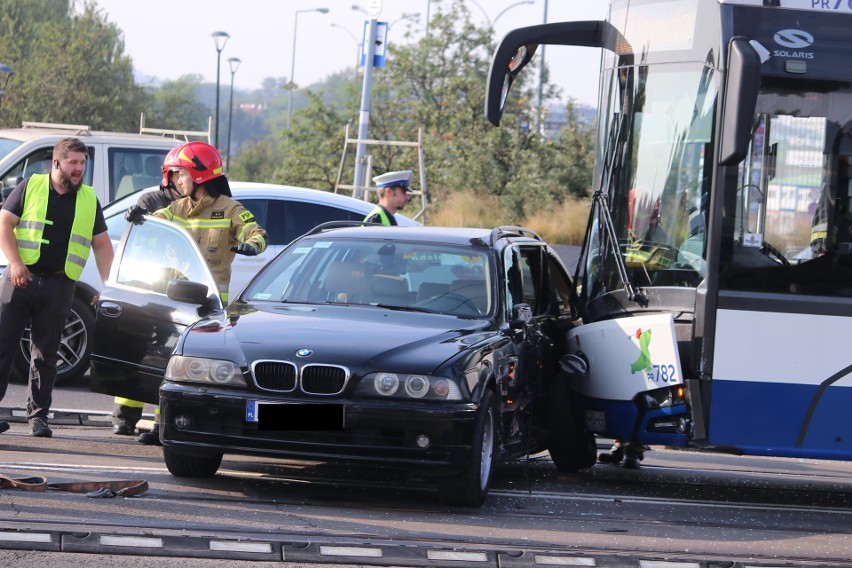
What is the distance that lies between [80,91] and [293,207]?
34.6m

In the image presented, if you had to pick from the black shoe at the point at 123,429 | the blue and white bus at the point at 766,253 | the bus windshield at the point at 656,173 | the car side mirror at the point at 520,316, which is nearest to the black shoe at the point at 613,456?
the bus windshield at the point at 656,173

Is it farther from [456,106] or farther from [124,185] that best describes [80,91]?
[124,185]

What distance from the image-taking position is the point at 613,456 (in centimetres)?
1037

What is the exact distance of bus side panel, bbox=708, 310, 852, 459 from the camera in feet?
26.2

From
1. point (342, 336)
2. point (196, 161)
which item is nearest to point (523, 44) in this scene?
point (196, 161)

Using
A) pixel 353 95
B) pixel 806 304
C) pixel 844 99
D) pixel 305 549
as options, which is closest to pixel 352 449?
pixel 305 549

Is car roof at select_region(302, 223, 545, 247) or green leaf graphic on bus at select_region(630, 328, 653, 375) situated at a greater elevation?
car roof at select_region(302, 223, 545, 247)

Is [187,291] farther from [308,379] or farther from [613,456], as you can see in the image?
[613,456]

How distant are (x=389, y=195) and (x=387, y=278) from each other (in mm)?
2739

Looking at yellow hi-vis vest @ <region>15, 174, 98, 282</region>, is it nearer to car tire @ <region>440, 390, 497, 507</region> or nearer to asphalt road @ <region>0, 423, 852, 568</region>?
asphalt road @ <region>0, 423, 852, 568</region>

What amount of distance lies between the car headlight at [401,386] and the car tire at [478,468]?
11.1 inches

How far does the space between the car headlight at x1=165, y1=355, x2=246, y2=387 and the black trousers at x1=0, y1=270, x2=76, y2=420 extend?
1.93 m

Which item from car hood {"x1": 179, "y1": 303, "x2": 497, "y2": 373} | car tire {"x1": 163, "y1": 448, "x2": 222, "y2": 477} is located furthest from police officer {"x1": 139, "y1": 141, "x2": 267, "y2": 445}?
car tire {"x1": 163, "y1": 448, "x2": 222, "y2": 477}

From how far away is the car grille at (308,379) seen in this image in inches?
284
